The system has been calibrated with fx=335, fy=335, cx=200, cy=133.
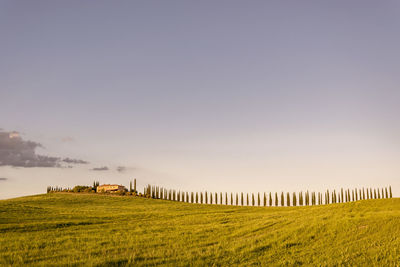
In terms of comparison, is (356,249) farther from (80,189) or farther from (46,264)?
(80,189)

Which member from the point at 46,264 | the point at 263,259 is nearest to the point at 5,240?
the point at 46,264

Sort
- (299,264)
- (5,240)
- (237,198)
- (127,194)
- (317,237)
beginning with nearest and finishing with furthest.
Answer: (299,264)
(317,237)
(5,240)
(237,198)
(127,194)

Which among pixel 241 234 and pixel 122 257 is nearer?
pixel 122 257

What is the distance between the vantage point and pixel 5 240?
67.7 ft

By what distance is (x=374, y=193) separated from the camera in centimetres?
8825

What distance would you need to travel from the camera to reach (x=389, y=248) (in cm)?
1466

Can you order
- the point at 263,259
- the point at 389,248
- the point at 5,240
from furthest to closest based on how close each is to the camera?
the point at 5,240, the point at 389,248, the point at 263,259

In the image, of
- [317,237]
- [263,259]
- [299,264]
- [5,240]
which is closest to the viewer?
[299,264]

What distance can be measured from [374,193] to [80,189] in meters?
80.1

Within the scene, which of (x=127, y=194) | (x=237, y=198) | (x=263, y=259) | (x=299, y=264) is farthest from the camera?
(x=127, y=194)

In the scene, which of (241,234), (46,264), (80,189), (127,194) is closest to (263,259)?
(241,234)

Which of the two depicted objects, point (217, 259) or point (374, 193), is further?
point (374, 193)

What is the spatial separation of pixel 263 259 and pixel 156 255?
446cm

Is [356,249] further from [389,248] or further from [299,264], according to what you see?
[299,264]
